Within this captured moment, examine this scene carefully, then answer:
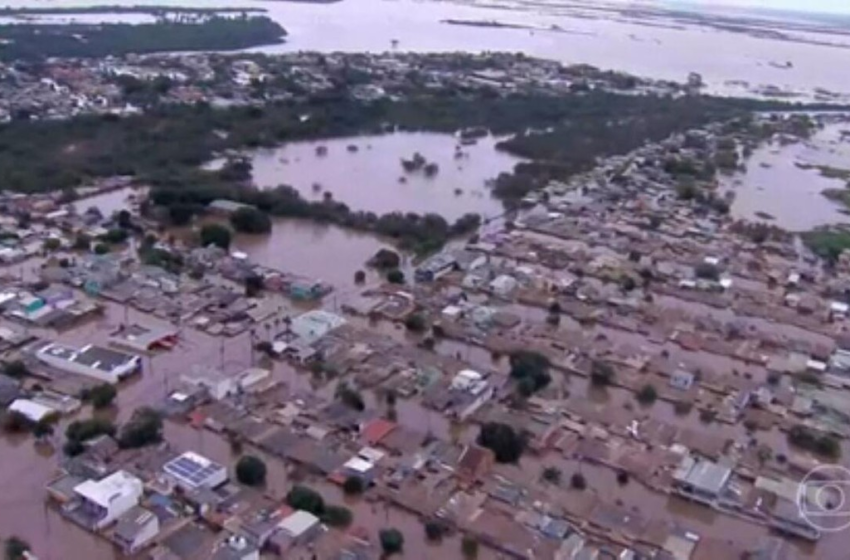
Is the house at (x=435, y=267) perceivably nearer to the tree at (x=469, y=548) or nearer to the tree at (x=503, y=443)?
the tree at (x=503, y=443)

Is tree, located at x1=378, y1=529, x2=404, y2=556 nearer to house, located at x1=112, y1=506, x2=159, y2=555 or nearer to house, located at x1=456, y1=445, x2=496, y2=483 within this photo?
house, located at x1=456, y1=445, x2=496, y2=483

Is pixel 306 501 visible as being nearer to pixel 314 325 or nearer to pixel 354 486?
pixel 354 486

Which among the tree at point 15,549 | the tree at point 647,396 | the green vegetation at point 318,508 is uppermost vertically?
the tree at point 647,396

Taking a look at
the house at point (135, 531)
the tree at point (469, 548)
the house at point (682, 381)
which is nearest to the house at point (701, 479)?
the house at point (682, 381)

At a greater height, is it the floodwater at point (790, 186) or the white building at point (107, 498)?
the floodwater at point (790, 186)

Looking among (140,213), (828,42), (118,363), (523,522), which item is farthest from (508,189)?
(828,42)

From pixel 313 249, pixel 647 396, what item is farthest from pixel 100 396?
pixel 647 396
